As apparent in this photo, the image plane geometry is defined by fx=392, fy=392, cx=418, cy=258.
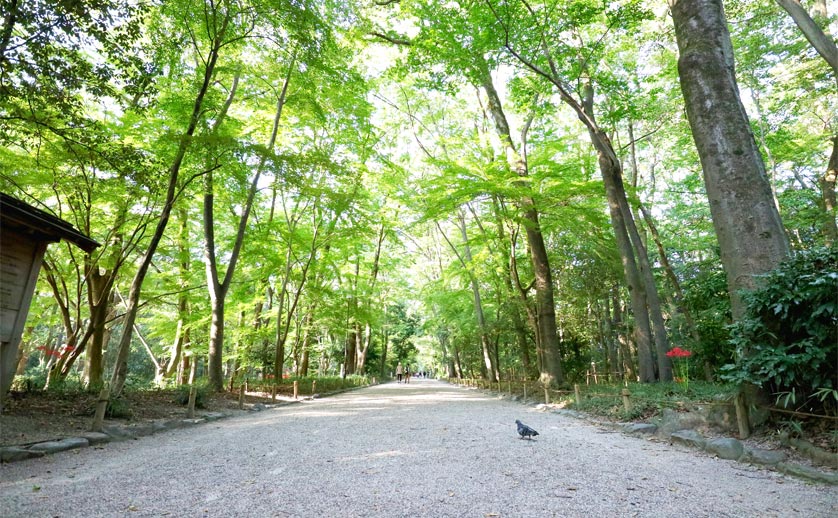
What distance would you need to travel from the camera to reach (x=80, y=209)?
9445 millimetres

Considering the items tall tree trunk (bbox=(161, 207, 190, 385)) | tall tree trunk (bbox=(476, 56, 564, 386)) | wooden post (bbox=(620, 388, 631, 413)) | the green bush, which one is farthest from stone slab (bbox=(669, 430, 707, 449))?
tall tree trunk (bbox=(161, 207, 190, 385))

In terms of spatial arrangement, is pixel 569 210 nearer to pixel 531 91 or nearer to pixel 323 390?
pixel 531 91

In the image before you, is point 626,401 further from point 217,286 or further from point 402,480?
point 217,286

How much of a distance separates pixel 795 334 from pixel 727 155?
2221 millimetres

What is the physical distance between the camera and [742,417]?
4.44 metres

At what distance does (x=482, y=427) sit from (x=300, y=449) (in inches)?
120

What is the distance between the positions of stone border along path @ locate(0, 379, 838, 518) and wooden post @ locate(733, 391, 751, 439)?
0.56 metres

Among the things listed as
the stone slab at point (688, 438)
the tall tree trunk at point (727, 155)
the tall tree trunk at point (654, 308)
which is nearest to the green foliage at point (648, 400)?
the stone slab at point (688, 438)

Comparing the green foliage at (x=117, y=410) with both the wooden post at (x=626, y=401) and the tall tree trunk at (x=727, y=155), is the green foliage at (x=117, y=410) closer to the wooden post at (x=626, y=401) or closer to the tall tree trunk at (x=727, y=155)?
the wooden post at (x=626, y=401)

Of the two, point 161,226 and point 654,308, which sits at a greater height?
point 161,226

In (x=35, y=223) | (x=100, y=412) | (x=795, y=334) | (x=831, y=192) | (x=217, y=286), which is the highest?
(x=831, y=192)

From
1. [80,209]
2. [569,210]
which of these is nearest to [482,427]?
[569,210]

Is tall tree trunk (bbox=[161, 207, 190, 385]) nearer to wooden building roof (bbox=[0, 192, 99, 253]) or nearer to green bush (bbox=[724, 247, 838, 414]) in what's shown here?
wooden building roof (bbox=[0, 192, 99, 253])

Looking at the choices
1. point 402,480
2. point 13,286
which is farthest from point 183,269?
point 402,480
